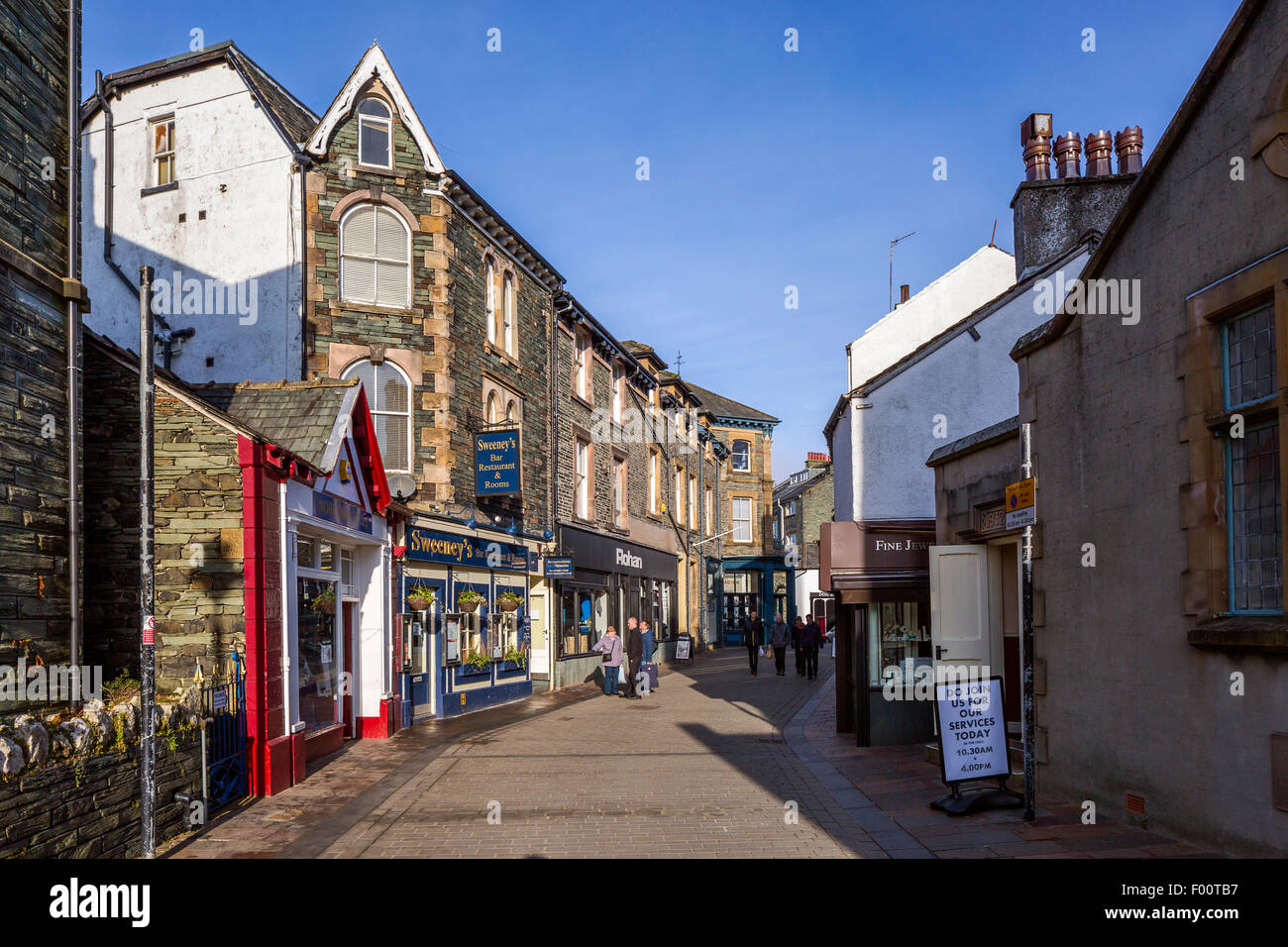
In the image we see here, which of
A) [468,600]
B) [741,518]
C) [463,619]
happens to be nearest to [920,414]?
[468,600]

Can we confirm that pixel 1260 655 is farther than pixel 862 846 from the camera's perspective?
No

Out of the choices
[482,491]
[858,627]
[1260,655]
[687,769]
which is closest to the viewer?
[1260,655]

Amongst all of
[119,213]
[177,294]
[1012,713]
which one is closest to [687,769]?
[1012,713]

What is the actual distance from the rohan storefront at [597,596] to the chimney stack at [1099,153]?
14228mm

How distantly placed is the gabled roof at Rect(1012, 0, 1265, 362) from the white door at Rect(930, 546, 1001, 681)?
3331 millimetres

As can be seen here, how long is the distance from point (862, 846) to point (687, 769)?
468cm

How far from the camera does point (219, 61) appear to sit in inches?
813

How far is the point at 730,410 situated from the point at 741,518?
5.56 m

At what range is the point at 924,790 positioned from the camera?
451 inches

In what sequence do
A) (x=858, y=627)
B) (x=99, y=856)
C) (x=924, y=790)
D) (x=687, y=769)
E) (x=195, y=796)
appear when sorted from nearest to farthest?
1. (x=99, y=856)
2. (x=195, y=796)
3. (x=924, y=790)
4. (x=687, y=769)
5. (x=858, y=627)

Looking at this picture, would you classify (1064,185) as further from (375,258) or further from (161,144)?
(161,144)

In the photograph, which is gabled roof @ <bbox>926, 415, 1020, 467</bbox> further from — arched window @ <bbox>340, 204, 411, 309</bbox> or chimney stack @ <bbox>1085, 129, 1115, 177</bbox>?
arched window @ <bbox>340, 204, 411, 309</bbox>

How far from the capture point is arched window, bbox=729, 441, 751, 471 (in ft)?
182

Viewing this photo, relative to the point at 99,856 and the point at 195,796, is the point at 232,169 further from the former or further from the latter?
the point at 99,856
